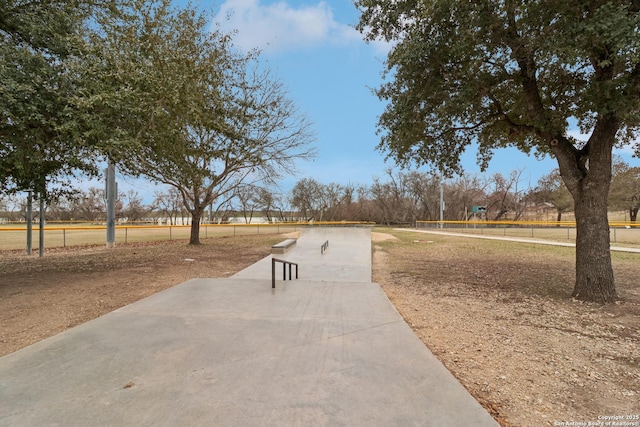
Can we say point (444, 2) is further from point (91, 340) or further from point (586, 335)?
point (91, 340)

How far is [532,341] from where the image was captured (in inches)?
163

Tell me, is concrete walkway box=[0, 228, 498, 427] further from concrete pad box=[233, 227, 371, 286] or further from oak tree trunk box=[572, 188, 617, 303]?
oak tree trunk box=[572, 188, 617, 303]

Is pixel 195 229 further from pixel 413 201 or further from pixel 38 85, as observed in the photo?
pixel 413 201

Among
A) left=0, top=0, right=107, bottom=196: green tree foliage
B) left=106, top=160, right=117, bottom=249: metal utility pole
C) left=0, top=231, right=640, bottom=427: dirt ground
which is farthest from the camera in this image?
left=106, top=160, right=117, bottom=249: metal utility pole

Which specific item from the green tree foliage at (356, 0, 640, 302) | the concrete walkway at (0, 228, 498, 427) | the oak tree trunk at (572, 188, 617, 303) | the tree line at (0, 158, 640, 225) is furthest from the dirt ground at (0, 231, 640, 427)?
the tree line at (0, 158, 640, 225)

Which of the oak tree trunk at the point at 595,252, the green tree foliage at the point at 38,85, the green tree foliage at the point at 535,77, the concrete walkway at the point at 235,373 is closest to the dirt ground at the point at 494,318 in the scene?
the oak tree trunk at the point at 595,252

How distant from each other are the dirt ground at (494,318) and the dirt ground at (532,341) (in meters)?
0.01

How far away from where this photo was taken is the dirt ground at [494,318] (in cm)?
287

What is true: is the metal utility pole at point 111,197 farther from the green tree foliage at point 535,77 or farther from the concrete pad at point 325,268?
the green tree foliage at point 535,77

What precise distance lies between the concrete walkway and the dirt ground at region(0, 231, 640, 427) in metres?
0.53

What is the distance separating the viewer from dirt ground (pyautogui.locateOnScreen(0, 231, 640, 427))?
2.87 meters

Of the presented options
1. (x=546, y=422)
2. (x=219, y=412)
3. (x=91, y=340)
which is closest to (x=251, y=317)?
(x=91, y=340)

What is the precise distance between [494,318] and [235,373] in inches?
161

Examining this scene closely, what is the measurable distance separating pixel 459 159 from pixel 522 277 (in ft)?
11.8
